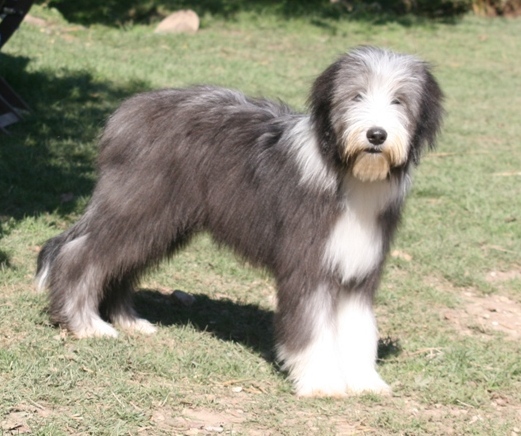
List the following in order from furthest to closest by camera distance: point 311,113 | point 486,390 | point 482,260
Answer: point 482,260
point 486,390
point 311,113

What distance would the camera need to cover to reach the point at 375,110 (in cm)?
464

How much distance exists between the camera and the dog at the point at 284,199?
4805 millimetres

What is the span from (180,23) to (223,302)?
978 cm

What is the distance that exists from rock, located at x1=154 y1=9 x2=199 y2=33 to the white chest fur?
1091 cm

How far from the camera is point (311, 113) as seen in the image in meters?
5.00

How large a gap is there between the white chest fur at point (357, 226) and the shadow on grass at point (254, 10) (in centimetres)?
1137

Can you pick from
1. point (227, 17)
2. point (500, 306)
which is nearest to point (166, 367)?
point (500, 306)

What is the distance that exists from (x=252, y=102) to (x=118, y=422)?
2106mm

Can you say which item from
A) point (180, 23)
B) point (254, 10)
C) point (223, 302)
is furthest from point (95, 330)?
point (254, 10)

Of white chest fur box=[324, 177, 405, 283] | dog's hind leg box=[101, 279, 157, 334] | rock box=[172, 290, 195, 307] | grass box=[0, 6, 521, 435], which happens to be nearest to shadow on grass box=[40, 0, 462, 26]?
grass box=[0, 6, 521, 435]

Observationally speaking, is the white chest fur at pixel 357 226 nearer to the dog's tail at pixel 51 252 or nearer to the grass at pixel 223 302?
the grass at pixel 223 302

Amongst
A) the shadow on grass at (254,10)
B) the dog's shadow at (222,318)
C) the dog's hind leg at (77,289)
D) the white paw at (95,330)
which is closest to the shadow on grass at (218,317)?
the dog's shadow at (222,318)

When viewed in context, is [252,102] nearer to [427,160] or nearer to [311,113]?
[311,113]

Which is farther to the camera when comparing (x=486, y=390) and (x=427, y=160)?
(x=427, y=160)
